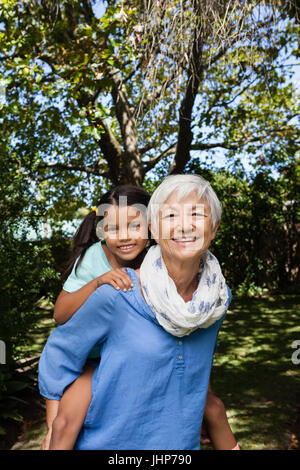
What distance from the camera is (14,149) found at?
7.61m

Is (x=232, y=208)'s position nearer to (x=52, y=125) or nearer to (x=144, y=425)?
(x=52, y=125)

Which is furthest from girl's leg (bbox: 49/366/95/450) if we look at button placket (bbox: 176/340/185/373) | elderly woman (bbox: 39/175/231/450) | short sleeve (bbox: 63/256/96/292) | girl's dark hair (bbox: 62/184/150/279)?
girl's dark hair (bbox: 62/184/150/279)

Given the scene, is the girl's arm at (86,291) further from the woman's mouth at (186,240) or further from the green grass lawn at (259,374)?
the green grass lawn at (259,374)

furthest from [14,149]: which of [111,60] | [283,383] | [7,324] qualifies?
[283,383]

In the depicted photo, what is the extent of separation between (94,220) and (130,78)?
6.71 meters

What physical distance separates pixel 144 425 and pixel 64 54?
17.9 feet

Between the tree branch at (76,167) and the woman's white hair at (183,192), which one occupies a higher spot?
the tree branch at (76,167)

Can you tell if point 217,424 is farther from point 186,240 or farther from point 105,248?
point 105,248

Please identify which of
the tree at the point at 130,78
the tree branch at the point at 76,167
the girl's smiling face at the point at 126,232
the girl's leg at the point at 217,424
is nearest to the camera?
the girl's leg at the point at 217,424

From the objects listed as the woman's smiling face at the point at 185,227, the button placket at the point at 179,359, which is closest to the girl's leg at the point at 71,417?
the button placket at the point at 179,359

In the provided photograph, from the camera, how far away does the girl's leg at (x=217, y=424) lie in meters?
1.67

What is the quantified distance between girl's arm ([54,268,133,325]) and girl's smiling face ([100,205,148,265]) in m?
0.34

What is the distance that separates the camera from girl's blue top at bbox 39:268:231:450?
1.34 metres

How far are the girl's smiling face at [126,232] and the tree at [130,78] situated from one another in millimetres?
1629
